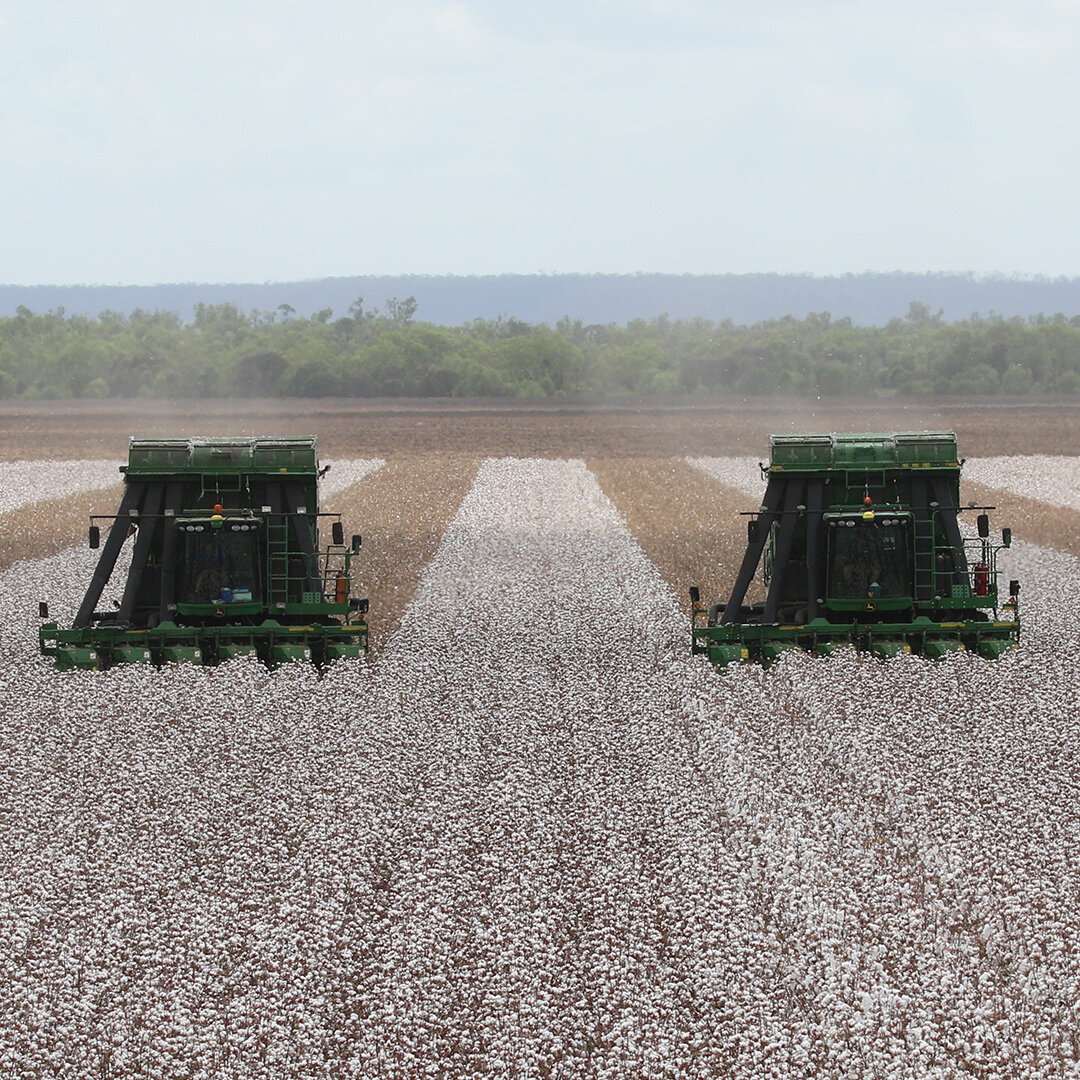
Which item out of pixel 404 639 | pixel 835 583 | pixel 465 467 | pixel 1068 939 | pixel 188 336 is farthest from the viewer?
pixel 188 336

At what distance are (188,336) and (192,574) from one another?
461 feet

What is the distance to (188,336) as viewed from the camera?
518ft

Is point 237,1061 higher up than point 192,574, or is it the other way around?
point 192,574

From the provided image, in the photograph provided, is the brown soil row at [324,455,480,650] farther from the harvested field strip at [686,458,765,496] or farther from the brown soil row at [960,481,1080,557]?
the brown soil row at [960,481,1080,557]

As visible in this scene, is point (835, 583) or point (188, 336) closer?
point (835, 583)

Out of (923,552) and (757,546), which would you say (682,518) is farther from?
(923,552)

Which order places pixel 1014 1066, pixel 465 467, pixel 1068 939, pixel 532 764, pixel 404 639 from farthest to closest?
1. pixel 465 467
2. pixel 404 639
3. pixel 532 764
4. pixel 1068 939
5. pixel 1014 1066

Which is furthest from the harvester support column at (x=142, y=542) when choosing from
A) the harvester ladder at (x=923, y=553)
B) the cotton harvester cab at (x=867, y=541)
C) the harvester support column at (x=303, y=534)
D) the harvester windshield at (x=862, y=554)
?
the harvester ladder at (x=923, y=553)

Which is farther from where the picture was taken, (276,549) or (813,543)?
(276,549)

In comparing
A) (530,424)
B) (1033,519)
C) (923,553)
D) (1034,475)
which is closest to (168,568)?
(923,553)

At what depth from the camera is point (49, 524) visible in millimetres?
41906

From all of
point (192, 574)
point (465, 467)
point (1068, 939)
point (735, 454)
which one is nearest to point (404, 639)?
point (192, 574)

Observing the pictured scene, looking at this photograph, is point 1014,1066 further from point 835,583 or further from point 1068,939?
point 835,583

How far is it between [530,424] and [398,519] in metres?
46.4
